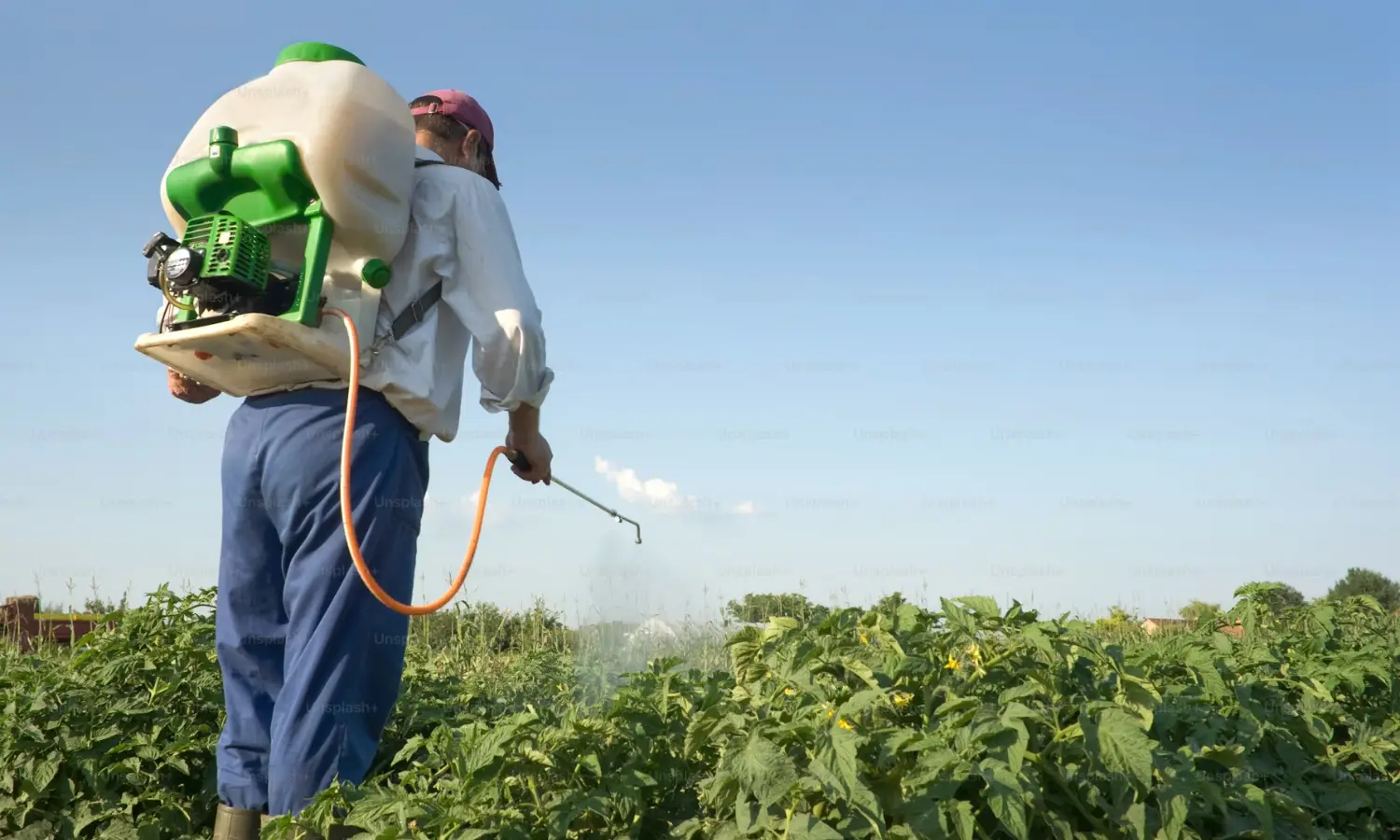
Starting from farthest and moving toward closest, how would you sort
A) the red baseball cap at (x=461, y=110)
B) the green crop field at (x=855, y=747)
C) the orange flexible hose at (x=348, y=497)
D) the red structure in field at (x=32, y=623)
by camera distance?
the red structure in field at (x=32, y=623)
the red baseball cap at (x=461, y=110)
the orange flexible hose at (x=348, y=497)
the green crop field at (x=855, y=747)

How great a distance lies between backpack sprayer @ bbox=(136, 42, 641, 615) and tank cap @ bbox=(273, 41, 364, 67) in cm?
1

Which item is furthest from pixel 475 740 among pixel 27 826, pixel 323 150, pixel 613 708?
pixel 27 826

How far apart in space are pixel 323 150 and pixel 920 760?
1890 millimetres

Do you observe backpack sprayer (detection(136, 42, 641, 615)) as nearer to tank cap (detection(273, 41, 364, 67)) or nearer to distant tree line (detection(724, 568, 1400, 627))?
tank cap (detection(273, 41, 364, 67))

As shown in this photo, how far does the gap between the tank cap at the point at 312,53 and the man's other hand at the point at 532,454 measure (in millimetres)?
1050

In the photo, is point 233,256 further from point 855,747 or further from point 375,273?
point 855,747

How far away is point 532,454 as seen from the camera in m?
3.03

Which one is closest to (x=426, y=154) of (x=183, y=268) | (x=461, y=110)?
A: (x=461, y=110)

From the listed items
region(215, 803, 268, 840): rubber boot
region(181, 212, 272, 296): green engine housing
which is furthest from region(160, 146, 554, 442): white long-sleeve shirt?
region(215, 803, 268, 840): rubber boot

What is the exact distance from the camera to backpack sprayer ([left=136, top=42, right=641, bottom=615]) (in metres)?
2.67

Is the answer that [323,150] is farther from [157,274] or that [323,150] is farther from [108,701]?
[108,701]

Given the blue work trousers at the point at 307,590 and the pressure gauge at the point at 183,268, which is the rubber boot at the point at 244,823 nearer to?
the blue work trousers at the point at 307,590

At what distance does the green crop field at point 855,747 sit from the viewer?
1.98 metres

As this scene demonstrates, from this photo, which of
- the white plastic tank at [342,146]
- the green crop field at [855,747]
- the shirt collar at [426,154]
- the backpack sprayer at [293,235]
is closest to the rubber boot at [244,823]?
the green crop field at [855,747]
